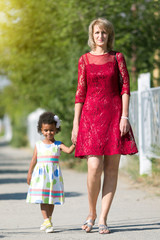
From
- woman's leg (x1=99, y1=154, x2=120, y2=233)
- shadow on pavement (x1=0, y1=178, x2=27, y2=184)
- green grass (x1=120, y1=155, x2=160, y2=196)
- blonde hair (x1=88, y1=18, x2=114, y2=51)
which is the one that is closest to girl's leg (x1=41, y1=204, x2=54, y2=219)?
woman's leg (x1=99, y1=154, x2=120, y2=233)

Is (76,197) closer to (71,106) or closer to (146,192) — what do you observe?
(146,192)

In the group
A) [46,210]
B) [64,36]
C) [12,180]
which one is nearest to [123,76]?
[46,210]

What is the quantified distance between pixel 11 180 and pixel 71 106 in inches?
120

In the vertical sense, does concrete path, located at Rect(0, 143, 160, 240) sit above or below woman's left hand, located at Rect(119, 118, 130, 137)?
below

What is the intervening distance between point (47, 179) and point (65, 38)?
10.9 metres

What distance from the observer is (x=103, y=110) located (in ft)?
17.5

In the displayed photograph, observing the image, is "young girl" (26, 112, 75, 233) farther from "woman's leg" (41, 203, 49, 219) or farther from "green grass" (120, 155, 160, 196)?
"green grass" (120, 155, 160, 196)

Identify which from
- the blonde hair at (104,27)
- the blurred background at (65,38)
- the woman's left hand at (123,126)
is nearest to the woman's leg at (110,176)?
the woman's left hand at (123,126)

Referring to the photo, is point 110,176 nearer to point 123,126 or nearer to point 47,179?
point 123,126

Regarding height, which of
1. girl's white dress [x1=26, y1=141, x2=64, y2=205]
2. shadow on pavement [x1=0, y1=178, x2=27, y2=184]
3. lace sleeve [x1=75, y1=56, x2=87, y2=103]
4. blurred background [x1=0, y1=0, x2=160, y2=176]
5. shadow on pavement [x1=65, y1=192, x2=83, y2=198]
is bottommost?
shadow on pavement [x1=65, y1=192, x2=83, y2=198]

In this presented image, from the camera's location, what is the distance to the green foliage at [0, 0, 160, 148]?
44.8ft

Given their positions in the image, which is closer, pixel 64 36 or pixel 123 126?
pixel 123 126

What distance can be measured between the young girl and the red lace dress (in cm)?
24

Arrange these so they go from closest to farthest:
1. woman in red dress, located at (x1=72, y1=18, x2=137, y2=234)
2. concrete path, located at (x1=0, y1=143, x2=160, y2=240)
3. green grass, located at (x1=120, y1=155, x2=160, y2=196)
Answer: concrete path, located at (x1=0, y1=143, x2=160, y2=240), woman in red dress, located at (x1=72, y1=18, x2=137, y2=234), green grass, located at (x1=120, y1=155, x2=160, y2=196)
